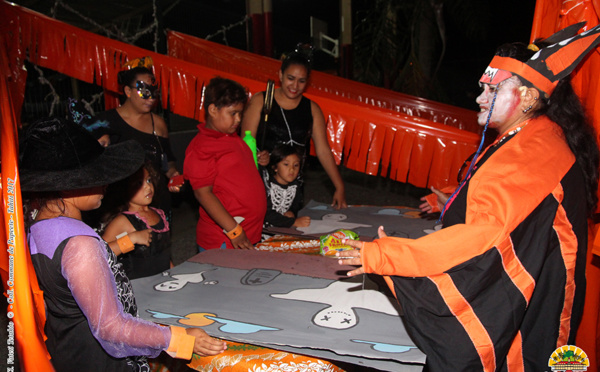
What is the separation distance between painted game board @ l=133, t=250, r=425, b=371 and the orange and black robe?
14 centimetres

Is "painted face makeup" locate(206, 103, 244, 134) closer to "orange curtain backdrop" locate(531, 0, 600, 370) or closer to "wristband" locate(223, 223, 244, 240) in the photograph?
"wristband" locate(223, 223, 244, 240)

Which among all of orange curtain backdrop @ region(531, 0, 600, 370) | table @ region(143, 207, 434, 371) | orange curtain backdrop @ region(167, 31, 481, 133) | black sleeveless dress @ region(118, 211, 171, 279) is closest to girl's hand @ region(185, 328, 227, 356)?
table @ region(143, 207, 434, 371)

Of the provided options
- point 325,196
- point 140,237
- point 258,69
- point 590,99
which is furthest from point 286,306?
point 325,196

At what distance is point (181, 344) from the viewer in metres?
1.41

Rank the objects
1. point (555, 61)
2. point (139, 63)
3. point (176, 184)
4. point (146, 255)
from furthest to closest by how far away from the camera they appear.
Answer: point (139, 63) → point (176, 184) → point (146, 255) → point (555, 61)

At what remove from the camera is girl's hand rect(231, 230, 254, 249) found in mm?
2408

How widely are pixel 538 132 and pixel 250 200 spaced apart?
4.85 feet

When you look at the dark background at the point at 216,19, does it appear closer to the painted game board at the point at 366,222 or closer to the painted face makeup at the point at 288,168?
the painted game board at the point at 366,222

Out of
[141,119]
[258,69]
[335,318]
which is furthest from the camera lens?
[258,69]

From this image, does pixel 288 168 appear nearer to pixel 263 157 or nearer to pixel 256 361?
pixel 263 157

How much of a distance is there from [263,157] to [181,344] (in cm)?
161

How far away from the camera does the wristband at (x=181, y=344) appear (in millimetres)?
1401

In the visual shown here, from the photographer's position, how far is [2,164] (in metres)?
1.18

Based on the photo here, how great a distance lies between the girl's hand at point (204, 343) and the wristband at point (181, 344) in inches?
2.7
